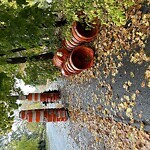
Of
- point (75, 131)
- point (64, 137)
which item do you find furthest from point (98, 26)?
point (64, 137)

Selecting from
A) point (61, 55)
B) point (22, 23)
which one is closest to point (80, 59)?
point (61, 55)

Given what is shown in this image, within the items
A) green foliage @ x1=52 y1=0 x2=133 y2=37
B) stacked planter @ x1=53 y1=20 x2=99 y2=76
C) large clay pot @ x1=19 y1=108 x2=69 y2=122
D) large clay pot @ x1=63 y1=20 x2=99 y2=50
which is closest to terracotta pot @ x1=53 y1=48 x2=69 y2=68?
stacked planter @ x1=53 y1=20 x2=99 y2=76

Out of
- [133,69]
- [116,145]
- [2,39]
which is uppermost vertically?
[2,39]

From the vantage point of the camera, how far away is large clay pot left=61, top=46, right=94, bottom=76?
18.6 ft

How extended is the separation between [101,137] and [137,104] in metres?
1.82

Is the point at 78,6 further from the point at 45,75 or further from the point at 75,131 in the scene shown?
the point at 75,131

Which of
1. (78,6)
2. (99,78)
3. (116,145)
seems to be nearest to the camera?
(78,6)

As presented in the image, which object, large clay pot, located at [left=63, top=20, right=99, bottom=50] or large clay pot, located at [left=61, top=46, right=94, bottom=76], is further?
large clay pot, located at [left=61, top=46, right=94, bottom=76]

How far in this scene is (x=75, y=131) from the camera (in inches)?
320

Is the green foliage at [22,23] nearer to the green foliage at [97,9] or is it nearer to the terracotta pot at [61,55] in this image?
the green foliage at [97,9]

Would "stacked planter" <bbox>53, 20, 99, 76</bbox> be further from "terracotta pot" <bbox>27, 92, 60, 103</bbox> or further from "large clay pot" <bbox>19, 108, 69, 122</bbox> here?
"terracotta pot" <bbox>27, 92, 60, 103</bbox>

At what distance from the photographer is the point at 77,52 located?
5.77 m

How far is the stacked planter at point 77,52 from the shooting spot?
5.37 m

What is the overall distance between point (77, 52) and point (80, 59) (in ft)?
0.46
